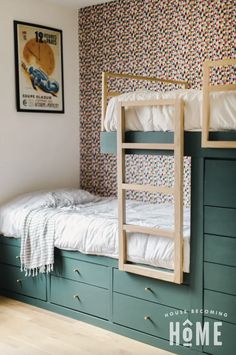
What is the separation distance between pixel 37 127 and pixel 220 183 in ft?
7.08

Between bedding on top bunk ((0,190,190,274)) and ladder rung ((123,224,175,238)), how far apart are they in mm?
56

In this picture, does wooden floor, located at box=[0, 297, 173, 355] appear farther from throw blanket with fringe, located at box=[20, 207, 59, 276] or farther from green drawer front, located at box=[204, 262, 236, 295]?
green drawer front, located at box=[204, 262, 236, 295]

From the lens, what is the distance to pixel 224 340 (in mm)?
2750

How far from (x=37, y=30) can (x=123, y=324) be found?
2.64 meters

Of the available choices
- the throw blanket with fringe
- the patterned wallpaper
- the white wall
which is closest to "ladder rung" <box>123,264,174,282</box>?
the throw blanket with fringe

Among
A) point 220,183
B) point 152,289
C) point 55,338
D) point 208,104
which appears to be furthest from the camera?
point 55,338

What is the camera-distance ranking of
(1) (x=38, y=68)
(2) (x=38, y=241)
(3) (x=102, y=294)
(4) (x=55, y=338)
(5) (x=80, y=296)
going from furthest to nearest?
(1) (x=38, y=68)
(2) (x=38, y=241)
(5) (x=80, y=296)
(3) (x=102, y=294)
(4) (x=55, y=338)

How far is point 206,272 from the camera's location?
2.79m

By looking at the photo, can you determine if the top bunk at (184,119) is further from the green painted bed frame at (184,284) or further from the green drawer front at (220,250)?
the green drawer front at (220,250)

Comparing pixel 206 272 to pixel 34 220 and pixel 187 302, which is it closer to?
pixel 187 302

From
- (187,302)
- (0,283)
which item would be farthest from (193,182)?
(0,283)

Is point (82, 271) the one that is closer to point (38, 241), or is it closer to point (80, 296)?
point (80, 296)

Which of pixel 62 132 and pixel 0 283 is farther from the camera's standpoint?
pixel 62 132

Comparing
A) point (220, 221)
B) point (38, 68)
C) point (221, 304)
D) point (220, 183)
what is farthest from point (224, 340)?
point (38, 68)
